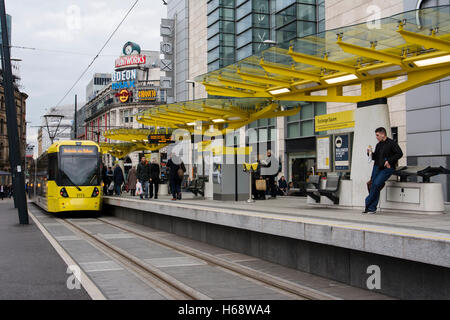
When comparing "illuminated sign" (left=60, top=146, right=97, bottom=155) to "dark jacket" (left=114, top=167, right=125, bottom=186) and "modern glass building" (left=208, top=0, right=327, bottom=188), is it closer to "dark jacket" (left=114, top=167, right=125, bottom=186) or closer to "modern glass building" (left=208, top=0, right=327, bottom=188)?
"dark jacket" (left=114, top=167, right=125, bottom=186)

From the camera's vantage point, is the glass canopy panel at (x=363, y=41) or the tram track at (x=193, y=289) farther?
the glass canopy panel at (x=363, y=41)

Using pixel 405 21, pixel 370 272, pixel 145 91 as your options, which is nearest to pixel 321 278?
pixel 370 272

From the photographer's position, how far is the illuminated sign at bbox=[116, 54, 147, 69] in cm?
9000

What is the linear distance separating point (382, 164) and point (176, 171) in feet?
30.1

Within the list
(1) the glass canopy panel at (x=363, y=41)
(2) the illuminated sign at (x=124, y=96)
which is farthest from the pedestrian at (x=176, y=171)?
(2) the illuminated sign at (x=124, y=96)

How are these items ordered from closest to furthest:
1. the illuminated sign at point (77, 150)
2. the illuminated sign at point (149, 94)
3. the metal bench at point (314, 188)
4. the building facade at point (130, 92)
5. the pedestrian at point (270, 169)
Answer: the metal bench at point (314, 188) → the pedestrian at point (270, 169) → the illuminated sign at point (77, 150) → the illuminated sign at point (149, 94) → the building facade at point (130, 92)

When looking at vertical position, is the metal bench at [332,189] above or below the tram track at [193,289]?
above

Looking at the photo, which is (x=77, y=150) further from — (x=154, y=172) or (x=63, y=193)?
(x=154, y=172)

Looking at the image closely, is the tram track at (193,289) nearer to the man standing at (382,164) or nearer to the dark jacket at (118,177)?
the man standing at (382,164)

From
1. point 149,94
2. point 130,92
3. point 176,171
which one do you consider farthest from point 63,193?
point 130,92

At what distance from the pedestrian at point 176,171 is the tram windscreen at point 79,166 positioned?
500 centimetres

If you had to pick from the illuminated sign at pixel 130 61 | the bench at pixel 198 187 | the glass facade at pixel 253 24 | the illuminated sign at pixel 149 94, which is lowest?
the bench at pixel 198 187

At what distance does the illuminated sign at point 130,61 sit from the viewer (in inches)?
3543

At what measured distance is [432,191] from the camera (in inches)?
384
